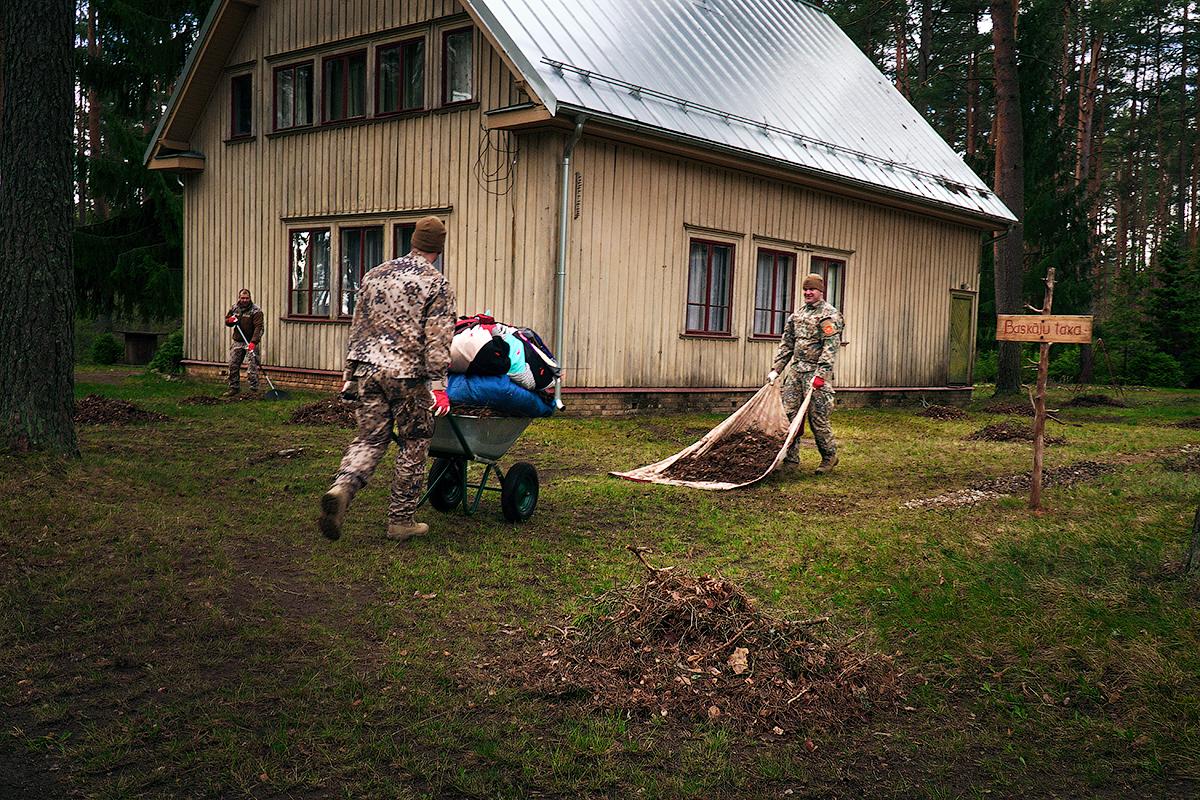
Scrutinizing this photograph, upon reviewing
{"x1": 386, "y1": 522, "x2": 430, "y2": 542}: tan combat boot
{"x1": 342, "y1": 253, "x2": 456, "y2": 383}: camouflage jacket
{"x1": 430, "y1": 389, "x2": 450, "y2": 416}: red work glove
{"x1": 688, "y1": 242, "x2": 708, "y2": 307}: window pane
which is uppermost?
{"x1": 688, "y1": 242, "x2": 708, "y2": 307}: window pane

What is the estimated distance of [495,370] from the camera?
7008mm

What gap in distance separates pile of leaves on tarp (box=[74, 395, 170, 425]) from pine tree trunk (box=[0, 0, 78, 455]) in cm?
425

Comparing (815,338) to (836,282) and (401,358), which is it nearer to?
(401,358)

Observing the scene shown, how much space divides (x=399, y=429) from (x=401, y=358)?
48cm

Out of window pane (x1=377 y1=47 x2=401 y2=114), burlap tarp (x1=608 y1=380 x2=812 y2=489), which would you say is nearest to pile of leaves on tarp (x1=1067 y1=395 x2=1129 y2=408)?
burlap tarp (x1=608 y1=380 x2=812 y2=489)

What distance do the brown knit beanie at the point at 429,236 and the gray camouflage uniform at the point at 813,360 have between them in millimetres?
4747

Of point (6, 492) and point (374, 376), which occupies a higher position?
point (374, 376)

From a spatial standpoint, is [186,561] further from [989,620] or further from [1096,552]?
[1096,552]

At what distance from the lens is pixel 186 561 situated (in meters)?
6.02

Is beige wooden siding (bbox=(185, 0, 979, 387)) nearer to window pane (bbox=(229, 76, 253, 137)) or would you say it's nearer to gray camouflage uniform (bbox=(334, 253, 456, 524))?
window pane (bbox=(229, 76, 253, 137))

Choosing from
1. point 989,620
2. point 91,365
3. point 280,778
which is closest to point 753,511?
point 989,620

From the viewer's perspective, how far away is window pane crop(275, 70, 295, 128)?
59.3 feet

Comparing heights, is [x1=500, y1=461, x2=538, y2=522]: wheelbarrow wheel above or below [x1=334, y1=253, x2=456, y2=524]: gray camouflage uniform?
below

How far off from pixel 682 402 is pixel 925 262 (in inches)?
322
